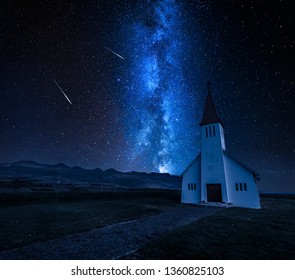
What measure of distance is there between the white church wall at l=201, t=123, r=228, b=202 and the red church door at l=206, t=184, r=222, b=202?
1.25 ft

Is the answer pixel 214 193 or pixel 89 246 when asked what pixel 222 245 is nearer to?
pixel 89 246

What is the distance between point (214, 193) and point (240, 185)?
3.04 metres

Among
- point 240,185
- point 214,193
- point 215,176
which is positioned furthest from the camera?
point 215,176

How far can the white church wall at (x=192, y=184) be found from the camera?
2286 centimetres

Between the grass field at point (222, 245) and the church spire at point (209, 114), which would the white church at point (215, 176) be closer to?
the church spire at point (209, 114)

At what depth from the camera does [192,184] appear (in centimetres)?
2361

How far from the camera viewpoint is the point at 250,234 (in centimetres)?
820

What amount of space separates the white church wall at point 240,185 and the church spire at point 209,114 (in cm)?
522

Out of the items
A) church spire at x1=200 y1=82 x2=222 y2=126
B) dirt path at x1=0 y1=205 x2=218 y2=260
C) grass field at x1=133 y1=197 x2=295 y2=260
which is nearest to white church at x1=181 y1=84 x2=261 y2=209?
church spire at x1=200 y1=82 x2=222 y2=126

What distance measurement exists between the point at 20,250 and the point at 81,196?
2359 centimetres

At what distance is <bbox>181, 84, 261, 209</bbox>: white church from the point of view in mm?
19391

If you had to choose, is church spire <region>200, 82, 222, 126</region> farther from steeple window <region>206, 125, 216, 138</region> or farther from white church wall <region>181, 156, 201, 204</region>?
white church wall <region>181, 156, 201, 204</region>

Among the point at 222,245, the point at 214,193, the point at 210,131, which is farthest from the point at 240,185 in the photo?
the point at 222,245
